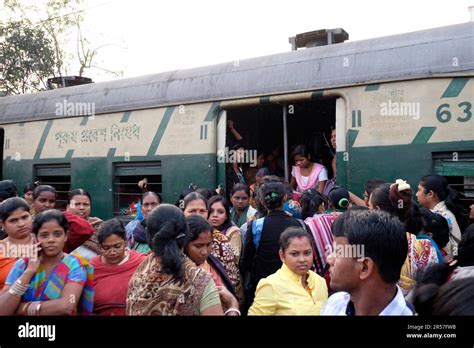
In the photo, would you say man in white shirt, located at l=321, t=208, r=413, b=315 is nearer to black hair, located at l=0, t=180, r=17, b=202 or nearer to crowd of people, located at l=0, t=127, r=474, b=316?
crowd of people, located at l=0, t=127, r=474, b=316

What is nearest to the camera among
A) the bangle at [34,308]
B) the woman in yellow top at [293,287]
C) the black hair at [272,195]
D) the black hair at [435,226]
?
the bangle at [34,308]

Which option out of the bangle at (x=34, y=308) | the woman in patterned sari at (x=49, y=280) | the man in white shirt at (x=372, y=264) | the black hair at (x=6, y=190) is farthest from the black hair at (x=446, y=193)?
the black hair at (x=6, y=190)

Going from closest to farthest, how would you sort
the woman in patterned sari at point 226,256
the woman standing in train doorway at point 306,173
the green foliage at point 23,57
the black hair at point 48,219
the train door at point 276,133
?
the black hair at point 48,219, the woman in patterned sari at point 226,256, the woman standing in train doorway at point 306,173, the train door at point 276,133, the green foliage at point 23,57

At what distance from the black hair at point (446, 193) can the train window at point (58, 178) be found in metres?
4.89

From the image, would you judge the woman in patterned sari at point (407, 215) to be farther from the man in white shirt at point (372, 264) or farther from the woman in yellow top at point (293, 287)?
the man in white shirt at point (372, 264)

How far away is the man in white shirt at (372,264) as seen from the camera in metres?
1.53

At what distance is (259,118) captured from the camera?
638 cm

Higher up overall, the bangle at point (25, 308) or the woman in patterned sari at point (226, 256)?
the woman in patterned sari at point (226, 256)

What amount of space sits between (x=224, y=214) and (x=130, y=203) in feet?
9.79

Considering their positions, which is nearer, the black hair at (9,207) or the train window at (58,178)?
the black hair at (9,207)

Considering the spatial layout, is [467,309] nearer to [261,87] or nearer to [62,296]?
[62,296]

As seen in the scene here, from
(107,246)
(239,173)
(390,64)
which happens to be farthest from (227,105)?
(107,246)

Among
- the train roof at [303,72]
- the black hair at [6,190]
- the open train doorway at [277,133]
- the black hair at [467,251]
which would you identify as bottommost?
the black hair at [467,251]
